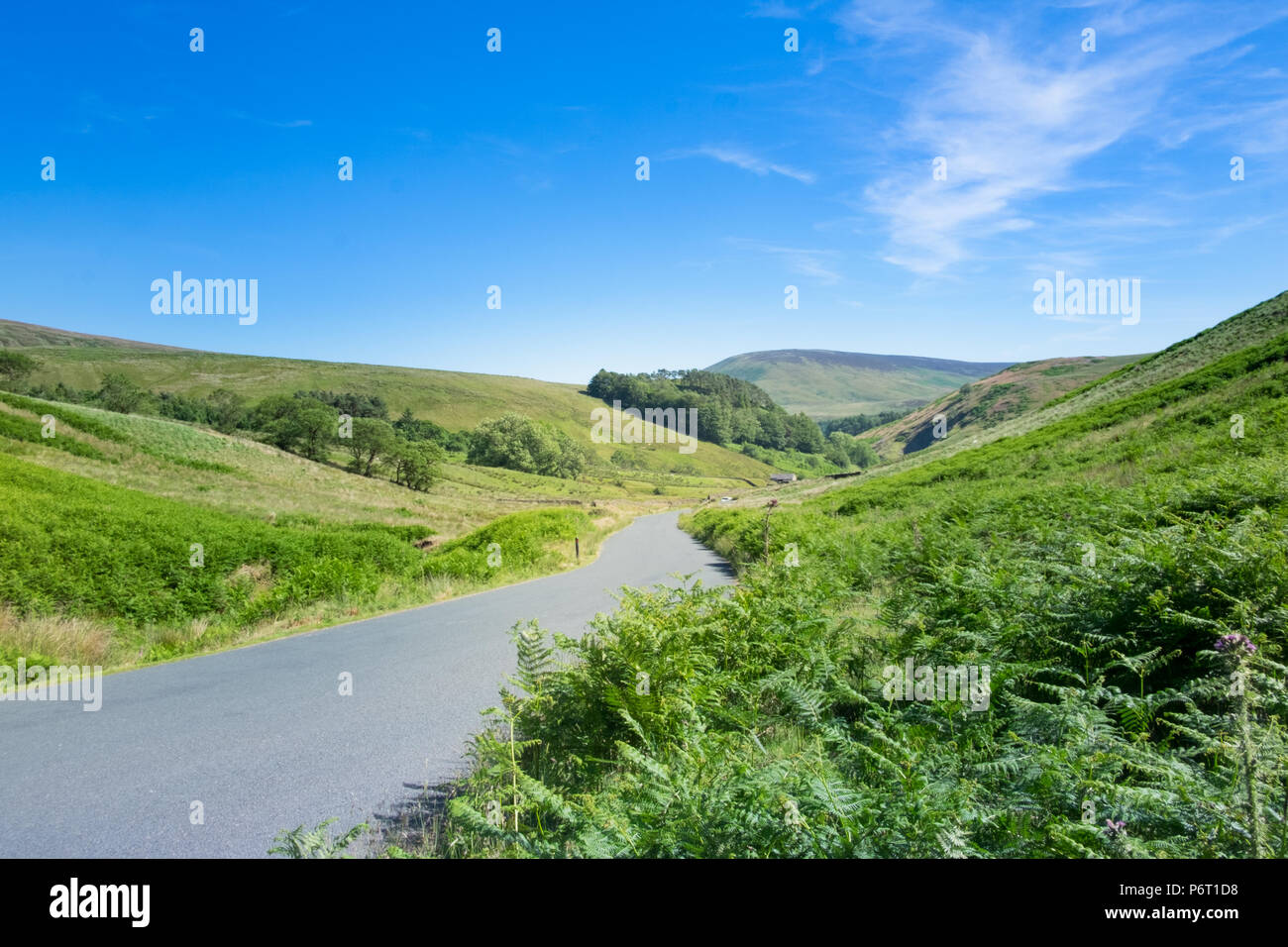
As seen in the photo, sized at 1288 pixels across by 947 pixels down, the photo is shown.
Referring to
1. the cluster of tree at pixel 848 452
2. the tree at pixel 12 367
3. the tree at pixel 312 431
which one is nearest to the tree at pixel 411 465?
the tree at pixel 312 431

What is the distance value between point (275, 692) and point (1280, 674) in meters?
8.81

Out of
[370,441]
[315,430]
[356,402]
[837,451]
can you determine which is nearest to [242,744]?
[370,441]

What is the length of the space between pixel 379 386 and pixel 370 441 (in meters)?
94.1

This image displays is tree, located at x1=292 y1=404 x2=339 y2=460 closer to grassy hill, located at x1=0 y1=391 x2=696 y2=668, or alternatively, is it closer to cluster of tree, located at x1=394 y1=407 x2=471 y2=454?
grassy hill, located at x1=0 y1=391 x2=696 y2=668

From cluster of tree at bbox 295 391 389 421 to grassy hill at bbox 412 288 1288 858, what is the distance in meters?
129

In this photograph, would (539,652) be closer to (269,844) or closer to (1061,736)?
(269,844)

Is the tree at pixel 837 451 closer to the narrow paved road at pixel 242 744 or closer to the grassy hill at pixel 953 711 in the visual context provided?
the grassy hill at pixel 953 711

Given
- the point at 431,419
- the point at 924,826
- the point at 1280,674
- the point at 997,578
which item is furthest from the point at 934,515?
the point at 431,419

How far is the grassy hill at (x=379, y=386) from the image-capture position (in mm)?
141125

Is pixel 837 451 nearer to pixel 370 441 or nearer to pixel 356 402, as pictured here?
pixel 356 402

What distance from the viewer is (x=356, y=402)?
12769 cm

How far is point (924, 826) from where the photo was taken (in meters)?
2.51

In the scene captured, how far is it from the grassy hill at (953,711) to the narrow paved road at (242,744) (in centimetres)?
112
